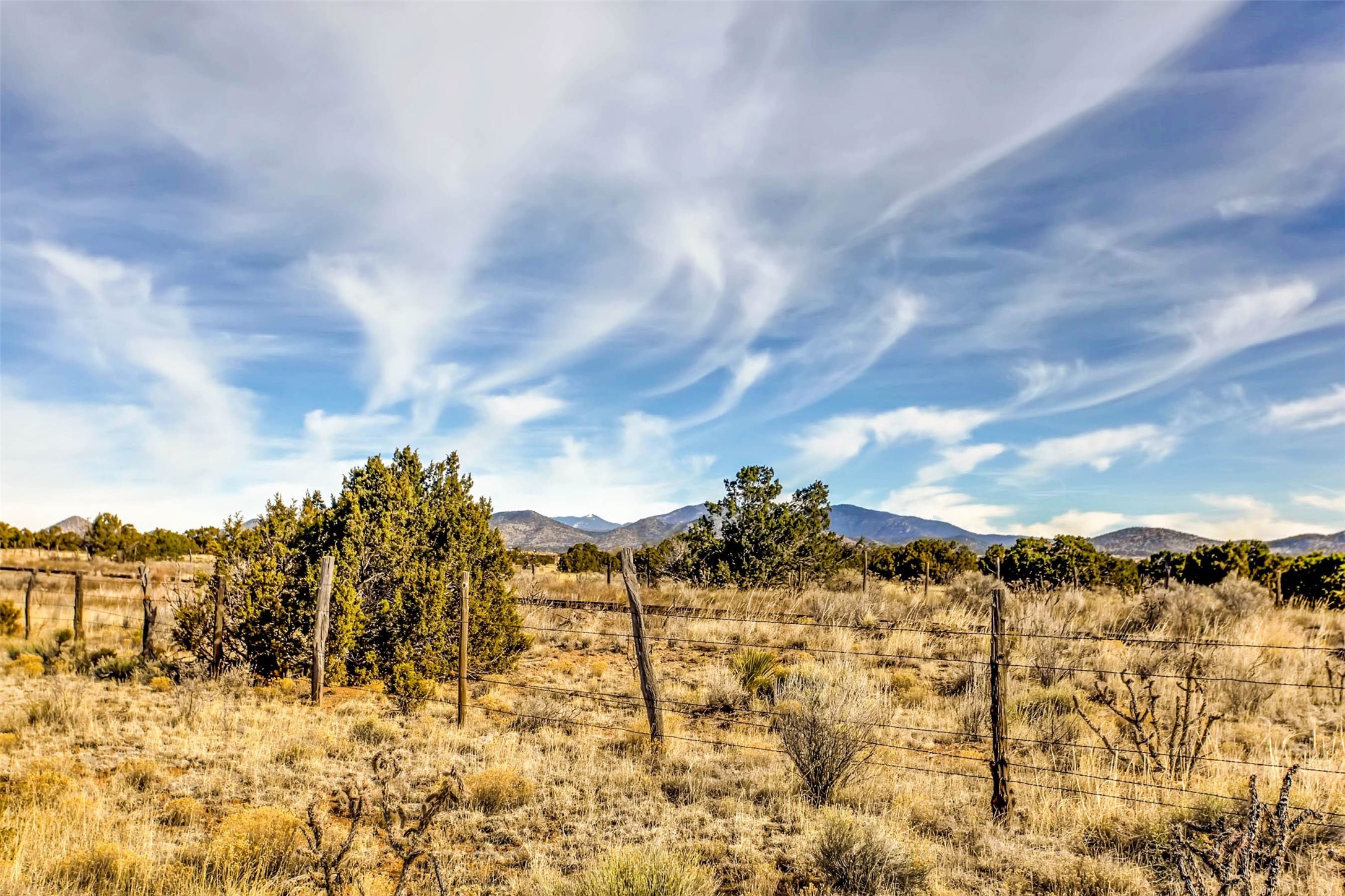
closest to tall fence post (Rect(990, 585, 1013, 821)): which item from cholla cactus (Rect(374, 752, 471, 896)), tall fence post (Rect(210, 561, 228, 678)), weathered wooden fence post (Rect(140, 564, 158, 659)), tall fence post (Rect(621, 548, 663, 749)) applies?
tall fence post (Rect(621, 548, 663, 749))

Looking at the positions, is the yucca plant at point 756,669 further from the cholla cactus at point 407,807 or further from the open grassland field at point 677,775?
the cholla cactus at point 407,807

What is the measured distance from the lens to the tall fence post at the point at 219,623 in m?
12.1

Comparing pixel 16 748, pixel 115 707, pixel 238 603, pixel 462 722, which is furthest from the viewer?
pixel 238 603

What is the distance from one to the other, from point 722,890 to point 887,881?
1.17 m

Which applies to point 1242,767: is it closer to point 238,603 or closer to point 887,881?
point 887,881

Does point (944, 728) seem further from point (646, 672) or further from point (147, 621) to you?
point (147, 621)

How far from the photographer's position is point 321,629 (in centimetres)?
1112

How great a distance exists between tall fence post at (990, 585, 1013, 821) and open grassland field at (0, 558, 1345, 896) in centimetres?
25

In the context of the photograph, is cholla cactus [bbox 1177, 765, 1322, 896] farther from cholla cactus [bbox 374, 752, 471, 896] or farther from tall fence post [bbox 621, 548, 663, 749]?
tall fence post [bbox 621, 548, 663, 749]

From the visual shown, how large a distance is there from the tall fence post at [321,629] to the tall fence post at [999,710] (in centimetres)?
950

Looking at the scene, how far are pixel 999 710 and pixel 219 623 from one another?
12198 mm

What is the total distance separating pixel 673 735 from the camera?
897 cm

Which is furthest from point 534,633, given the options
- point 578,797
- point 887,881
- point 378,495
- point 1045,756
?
point 887,881

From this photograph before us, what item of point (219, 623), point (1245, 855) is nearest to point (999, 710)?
point (1245, 855)
